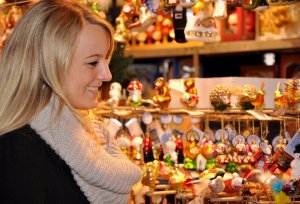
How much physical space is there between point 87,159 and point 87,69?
20 cm

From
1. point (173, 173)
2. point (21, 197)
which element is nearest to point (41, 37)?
point (21, 197)

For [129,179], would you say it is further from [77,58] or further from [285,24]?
[285,24]

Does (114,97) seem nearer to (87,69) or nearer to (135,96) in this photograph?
(135,96)

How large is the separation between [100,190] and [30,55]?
0.34m

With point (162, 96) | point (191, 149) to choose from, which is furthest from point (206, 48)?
point (191, 149)

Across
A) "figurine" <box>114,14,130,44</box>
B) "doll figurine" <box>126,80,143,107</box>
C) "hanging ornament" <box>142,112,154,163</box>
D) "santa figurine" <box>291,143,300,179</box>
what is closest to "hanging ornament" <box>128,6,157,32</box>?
"figurine" <box>114,14,130,44</box>

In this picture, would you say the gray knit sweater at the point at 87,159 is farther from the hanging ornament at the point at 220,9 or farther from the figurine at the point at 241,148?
the hanging ornament at the point at 220,9

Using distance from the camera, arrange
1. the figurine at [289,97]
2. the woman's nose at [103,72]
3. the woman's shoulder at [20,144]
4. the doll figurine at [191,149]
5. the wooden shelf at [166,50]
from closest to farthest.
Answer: the woman's shoulder at [20,144]
the woman's nose at [103,72]
the figurine at [289,97]
the doll figurine at [191,149]
the wooden shelf at [166,50]

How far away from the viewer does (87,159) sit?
134cm

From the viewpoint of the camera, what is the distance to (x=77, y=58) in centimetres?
133

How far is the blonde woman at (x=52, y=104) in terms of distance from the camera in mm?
1237

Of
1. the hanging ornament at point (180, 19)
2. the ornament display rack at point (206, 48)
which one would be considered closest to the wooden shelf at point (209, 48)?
the ornament display rack at point (206, 48)

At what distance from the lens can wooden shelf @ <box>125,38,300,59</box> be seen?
2617 mm

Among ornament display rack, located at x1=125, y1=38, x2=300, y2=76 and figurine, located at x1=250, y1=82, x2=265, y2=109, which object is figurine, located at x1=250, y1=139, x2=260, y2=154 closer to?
figurine, located at x1=250, y1=82, x2=265, y2=109
